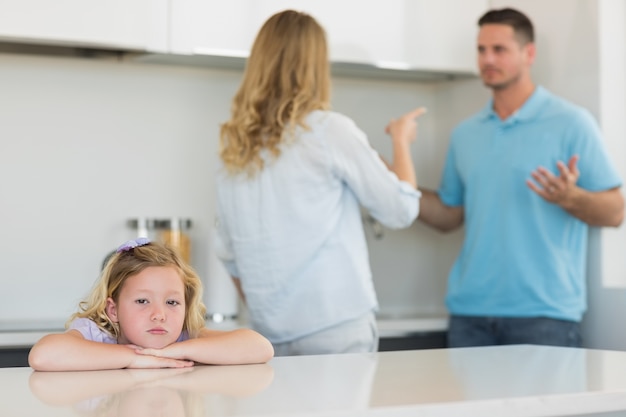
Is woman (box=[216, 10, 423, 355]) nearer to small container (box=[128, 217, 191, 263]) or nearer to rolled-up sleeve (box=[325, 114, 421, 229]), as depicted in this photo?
rolled-up sleeve (box=[325, 114, 421, 229])

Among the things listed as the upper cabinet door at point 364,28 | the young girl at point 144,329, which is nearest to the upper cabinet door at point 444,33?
the upper cabinet door at point 364,28

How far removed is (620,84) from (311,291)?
1.21m

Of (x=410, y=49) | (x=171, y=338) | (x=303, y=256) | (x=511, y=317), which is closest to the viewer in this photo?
(x=171, y=338)

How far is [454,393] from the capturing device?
1.29 metres

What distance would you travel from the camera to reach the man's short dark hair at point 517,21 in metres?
3.05

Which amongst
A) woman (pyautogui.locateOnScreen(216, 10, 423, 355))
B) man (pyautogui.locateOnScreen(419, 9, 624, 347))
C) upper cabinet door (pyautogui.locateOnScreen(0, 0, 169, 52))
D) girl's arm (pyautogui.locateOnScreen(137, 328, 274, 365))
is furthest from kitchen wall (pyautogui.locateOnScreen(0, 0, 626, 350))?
girl's arm (pyautogui.locateOnScreen(137, 328, 274, 365))

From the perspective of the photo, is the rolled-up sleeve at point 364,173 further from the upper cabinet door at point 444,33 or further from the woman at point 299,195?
the upper cabinet door at point 444,33

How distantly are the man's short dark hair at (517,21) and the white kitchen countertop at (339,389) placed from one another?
155 centimetres

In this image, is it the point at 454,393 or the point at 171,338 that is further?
the point at 171,338

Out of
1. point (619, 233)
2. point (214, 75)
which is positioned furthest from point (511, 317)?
point (214, 75)

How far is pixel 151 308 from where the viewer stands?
5.69ft

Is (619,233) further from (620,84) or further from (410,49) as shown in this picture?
(410,49)

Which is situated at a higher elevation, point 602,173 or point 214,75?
point 214,75

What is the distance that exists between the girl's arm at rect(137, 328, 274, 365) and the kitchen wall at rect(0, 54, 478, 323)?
57.2 inches
